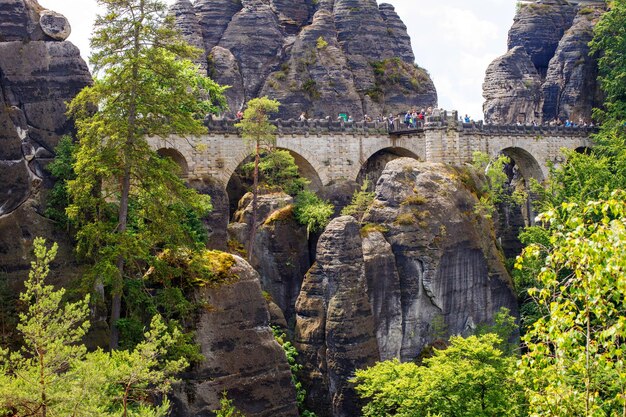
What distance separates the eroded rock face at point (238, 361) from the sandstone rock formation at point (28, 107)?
247 inches

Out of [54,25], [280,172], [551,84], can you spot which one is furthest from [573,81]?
[54,25]

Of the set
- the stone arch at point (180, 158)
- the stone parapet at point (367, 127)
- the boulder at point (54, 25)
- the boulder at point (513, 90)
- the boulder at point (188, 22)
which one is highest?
the boulder at point (188, 22)

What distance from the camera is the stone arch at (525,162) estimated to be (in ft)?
189

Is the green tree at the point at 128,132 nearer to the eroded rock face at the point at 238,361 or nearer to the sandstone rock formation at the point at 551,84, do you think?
the eroded rock face at the point at 238,361

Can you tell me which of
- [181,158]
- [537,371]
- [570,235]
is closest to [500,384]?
[537,371]

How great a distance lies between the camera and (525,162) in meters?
58.7

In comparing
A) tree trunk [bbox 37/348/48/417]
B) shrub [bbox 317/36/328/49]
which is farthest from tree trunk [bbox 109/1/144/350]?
shrub [bbox 317/36/328/49]

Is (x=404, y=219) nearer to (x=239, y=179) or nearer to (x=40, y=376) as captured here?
(x=239, y=179)

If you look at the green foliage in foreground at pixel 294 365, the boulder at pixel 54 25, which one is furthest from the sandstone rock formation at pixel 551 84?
the boulder at pixel 54 25

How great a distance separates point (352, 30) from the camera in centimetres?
5931

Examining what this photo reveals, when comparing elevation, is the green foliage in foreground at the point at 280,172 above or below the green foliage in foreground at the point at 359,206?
above

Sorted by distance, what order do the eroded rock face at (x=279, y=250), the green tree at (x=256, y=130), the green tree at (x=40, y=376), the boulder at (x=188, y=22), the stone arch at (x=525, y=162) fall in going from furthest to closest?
1. the stone arch at (x=525, y=162)
2. the boulder at (x=188, y=22)
3. the green tree at (x=256, y=130)
4. the eroded rock face at (x=279, y=250)
5. the green tree at (x=40, y=376)

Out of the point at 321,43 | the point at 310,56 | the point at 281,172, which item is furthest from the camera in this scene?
the point at 321,43

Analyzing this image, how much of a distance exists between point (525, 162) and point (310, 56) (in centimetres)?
1603
